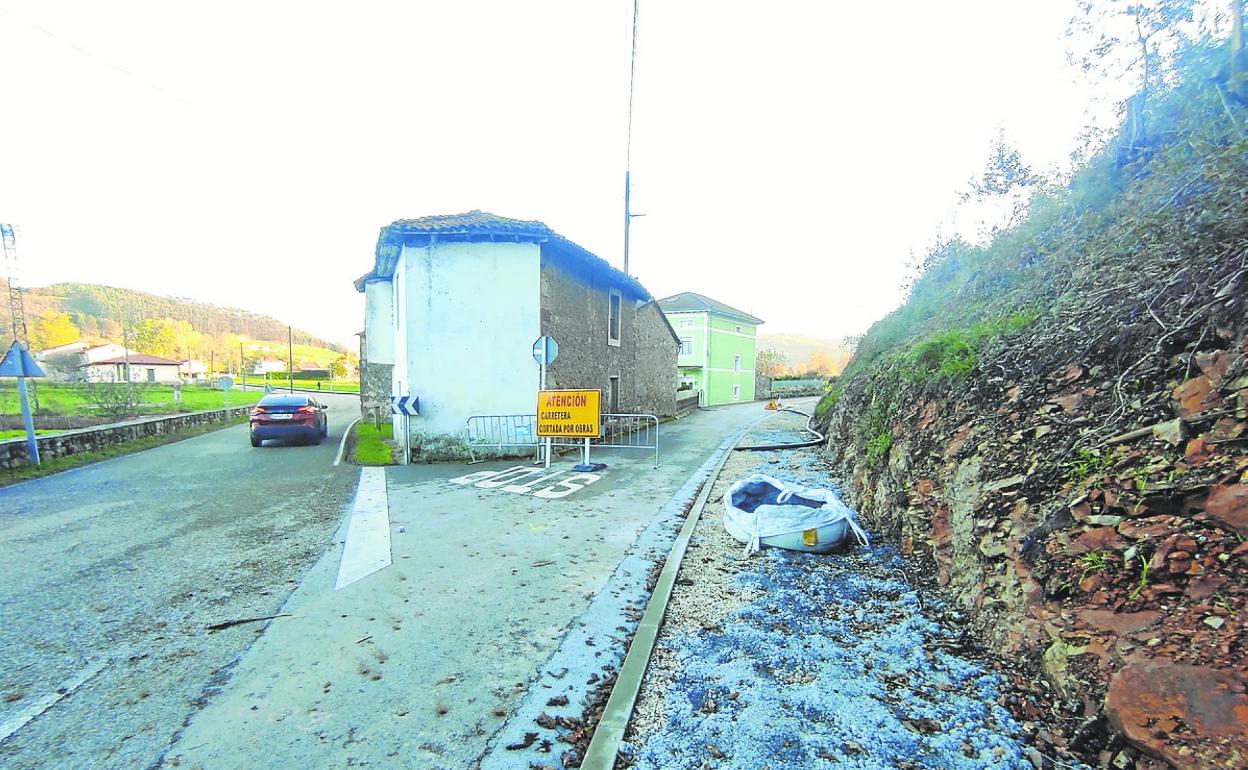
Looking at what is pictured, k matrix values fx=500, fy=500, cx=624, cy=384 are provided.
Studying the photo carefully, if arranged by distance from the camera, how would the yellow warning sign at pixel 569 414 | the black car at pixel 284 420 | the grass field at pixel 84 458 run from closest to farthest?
the grass field at pixel 84 458 → the yellow warning sign at pixel 569 414 → the black car at pixel 284 420

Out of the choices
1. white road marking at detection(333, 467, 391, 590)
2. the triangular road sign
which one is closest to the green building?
white road marking at detection(333, 467, 391, 590)

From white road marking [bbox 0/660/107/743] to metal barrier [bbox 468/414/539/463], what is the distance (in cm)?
873

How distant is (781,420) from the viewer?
1928 cm

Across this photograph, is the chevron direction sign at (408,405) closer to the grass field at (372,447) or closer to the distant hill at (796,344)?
the grass field at (372,447)

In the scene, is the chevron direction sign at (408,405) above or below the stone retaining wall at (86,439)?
above

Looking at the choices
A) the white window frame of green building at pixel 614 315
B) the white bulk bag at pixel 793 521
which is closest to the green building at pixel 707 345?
the white window frame of green building at pixel 614 315

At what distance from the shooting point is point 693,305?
37.5 m

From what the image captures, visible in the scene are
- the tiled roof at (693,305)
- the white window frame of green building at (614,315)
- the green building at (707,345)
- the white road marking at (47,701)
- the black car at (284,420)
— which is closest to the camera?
the white road marking at (47,701)

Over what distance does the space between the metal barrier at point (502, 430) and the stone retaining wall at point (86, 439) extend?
8283 mm

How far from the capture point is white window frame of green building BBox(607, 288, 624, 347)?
16917 mm

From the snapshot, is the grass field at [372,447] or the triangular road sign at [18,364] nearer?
the triangular road sign at [18,364]

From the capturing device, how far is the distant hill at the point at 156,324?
66025 mm

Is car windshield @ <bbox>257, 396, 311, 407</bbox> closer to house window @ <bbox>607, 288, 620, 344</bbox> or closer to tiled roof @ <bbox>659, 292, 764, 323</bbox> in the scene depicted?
house window @ <bbox>607, 288, 620, 344</bbox>

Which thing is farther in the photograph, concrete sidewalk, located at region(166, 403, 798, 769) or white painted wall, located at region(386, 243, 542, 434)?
white painted wall, located at region(386, 243, 542, 434)
